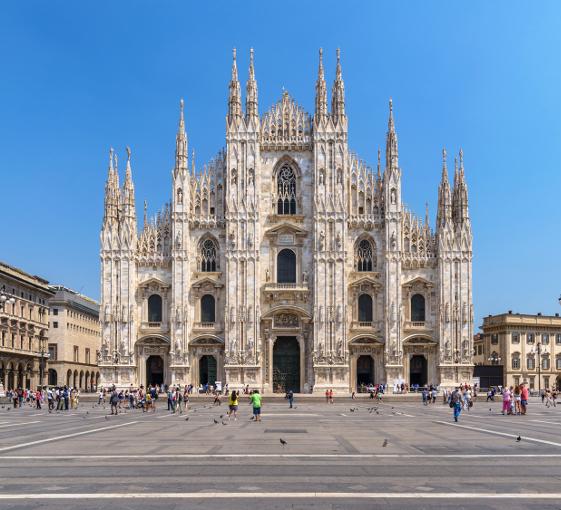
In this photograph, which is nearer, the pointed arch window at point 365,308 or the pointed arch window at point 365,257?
the pointed arch window at point 365,308

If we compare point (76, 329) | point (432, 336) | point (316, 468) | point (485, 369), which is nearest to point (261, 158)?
point (432, 336)

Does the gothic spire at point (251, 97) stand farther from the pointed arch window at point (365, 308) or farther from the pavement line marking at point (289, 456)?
the pavement line marking at point (289, 456)

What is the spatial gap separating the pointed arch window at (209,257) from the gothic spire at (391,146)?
1582cm

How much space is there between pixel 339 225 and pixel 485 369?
18655mm

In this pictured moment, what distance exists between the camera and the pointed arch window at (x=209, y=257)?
73.2 m

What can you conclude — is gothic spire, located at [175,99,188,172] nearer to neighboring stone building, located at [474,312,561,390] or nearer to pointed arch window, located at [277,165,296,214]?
pointed arch window, located at [277,165,296,214]

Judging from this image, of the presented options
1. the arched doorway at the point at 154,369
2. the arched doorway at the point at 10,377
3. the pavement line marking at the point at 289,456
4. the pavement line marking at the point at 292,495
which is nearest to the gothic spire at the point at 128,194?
the arched doorway at the point at 154,369

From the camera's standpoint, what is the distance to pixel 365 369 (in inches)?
2864

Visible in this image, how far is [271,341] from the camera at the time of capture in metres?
72.1

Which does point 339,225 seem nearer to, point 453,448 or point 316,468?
point 453,448

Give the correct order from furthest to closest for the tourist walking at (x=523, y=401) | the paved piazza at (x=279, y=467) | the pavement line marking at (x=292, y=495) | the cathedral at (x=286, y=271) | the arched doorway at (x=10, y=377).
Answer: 1. the arched doorway at (x=10, y=377)
2. the cathedral at (x=286, y=271)
3. the tourist walking at (x=523, y=401)
4. the pavement line marking at (x=292, y=495)
5. the paved piazza at (x=279, y=467)

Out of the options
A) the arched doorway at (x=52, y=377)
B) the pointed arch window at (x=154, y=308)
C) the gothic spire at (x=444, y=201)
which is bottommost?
the arched doorway at (x=52, y=377)

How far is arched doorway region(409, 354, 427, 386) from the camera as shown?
72688mm

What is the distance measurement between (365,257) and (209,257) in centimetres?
1289
